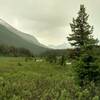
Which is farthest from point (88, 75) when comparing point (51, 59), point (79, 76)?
point (51, 59)

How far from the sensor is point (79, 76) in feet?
79.2

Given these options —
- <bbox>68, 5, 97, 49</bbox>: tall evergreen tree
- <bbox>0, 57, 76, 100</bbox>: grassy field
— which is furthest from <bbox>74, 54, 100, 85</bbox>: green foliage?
<bbox>68, 5, 97, 49</bbox>: tall evergreen tree

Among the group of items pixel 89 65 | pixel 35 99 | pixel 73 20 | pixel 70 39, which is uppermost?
pixel 73 20

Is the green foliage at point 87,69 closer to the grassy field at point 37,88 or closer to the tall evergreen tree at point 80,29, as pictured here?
the grassy field at point 37,88

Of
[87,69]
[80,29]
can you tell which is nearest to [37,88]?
[87,69]

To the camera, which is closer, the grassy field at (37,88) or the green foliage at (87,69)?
the grassy field at (37,88)

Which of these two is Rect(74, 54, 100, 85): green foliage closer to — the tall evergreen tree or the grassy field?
the grassy field

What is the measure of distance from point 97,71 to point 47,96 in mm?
8396

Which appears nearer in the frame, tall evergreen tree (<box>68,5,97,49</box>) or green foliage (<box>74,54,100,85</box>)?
green foliage (<box>74,54,100,85</box>)

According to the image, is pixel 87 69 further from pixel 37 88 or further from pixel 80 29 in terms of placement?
pixel 80 29

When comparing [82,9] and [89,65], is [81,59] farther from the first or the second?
[82,9]

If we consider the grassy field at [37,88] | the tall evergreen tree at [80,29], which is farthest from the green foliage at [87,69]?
the tall evergreen tree at [80,29]

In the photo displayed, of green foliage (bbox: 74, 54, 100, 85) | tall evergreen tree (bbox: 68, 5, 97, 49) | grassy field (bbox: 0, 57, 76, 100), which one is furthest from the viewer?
tall evergreen tree (bbox: 68, 5, 97, 49)

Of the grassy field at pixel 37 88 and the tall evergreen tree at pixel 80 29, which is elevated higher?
the tall evergreen tree at pixel 80 29
